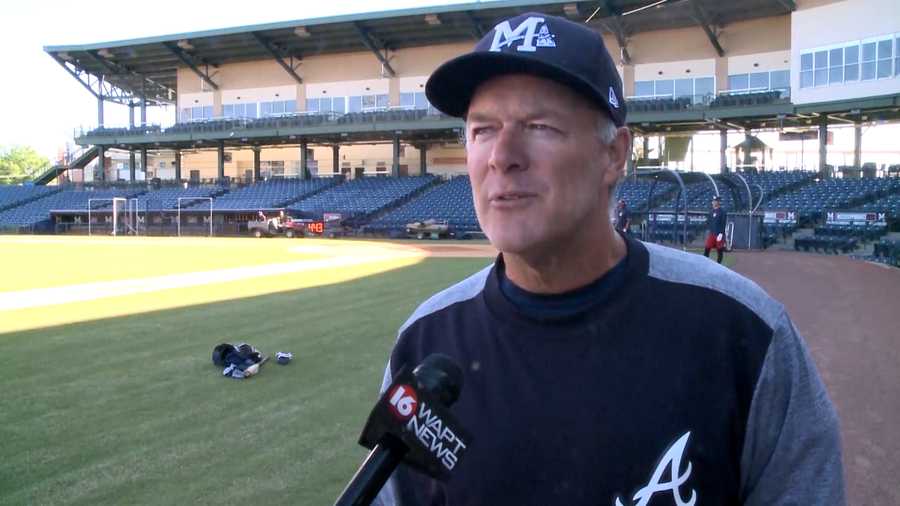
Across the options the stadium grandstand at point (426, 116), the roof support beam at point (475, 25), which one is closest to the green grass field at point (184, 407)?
the stadium grandstand at point (426, 116)

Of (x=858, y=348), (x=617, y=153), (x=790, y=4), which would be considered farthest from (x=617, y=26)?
(x=617, y=153)

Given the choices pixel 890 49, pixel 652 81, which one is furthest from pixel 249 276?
pixel 652 81

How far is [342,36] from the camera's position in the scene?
49000 mm

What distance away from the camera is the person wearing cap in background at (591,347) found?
1.56 metres

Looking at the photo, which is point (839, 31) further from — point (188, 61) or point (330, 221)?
point (188, 61)

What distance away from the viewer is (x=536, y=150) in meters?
1.65

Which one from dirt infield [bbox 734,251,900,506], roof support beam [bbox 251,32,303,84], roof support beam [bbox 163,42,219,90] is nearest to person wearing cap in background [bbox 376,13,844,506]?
dirt infield [bbox 734,251,900,506]

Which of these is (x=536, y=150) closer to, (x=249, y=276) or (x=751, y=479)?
(x=751, y=479)

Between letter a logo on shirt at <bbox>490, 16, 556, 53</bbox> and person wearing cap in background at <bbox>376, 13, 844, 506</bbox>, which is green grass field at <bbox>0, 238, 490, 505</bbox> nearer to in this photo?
person wearing cap in background at <bbox>376, 13, 844, 506</bbox>

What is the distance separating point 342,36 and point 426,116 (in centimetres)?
938

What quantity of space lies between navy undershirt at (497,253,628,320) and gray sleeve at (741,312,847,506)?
0.38m

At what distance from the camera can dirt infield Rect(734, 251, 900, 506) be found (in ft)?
16.9

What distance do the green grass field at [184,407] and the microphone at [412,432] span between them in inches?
129

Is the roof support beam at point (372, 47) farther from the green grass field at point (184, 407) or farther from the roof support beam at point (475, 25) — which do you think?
the green grass field at point (184, 407)
